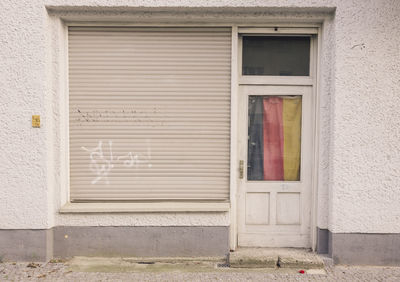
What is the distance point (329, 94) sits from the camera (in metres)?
4.59

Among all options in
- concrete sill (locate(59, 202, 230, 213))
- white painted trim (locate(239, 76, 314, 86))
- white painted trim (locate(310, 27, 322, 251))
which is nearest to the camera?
concrete sill (locate(59, 202, 230, 213))

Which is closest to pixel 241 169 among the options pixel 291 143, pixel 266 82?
pixel 291 143

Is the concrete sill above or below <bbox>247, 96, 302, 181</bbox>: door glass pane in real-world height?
below

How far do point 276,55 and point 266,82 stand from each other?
0.40 meters

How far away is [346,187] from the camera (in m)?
4.49

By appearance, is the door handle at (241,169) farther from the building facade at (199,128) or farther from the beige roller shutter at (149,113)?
the beige roller shutter at (149,113)

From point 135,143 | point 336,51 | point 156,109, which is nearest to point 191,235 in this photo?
point 135,143

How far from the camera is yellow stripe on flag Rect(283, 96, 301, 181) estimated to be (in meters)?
4.90

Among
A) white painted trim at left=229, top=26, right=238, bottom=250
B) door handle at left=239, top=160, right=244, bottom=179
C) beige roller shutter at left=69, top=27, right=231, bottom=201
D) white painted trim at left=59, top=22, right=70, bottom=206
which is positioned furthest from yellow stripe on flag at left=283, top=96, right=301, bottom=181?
white painted trim at left=59, top=22, right=70, bottom=206

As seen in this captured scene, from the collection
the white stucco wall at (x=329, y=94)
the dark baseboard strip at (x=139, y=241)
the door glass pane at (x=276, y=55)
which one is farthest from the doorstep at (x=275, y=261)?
the door glass pane at (x=276, y=55)

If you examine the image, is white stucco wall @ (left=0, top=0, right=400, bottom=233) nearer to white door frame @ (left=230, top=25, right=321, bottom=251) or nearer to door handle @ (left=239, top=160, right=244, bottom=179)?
white door frame @ (left=230, top=25, right=321, bottom=251)

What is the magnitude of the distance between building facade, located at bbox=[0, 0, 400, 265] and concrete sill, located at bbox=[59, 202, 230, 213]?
1.0 inches

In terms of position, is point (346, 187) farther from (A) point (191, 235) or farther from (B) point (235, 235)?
(A) point (191, 235)

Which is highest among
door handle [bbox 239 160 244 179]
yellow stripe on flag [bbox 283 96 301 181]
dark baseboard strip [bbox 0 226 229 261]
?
yellow stripe on flag [bbox 283 96 301 181]
